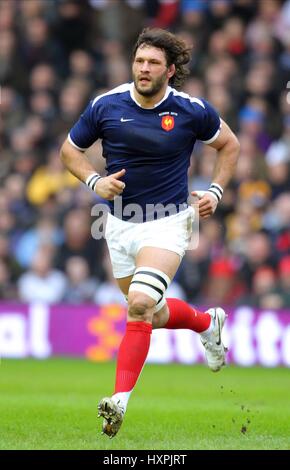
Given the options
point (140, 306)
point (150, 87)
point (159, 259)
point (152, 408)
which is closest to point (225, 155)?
point (150, 87)

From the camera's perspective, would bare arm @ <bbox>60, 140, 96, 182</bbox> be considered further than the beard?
Yes

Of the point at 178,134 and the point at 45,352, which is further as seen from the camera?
the point at 45,352

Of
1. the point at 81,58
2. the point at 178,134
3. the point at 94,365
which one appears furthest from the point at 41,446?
the point at 81,58

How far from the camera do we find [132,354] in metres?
7.79

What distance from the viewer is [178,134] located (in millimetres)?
8461

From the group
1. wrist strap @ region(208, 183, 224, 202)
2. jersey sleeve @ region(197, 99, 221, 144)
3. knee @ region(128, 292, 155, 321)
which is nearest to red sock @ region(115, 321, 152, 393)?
knee @ region(128, 292, 155, 321)

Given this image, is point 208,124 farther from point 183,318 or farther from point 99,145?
point 99,145

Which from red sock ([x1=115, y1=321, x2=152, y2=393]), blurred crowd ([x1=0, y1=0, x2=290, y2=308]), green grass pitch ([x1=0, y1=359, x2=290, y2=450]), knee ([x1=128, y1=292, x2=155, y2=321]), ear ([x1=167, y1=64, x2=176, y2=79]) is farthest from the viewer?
blurred crowd ([x1=0, y1=0, x2=290, y2=308])

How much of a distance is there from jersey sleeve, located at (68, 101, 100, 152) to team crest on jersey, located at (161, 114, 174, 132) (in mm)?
473

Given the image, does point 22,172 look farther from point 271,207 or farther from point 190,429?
point 190,429

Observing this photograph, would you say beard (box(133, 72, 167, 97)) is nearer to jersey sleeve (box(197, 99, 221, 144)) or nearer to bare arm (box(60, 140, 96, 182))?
jersey sleeve (box(197, 99, 221, 144))

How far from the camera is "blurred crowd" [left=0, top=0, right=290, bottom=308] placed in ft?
50.4

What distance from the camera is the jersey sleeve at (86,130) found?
8516 mm
